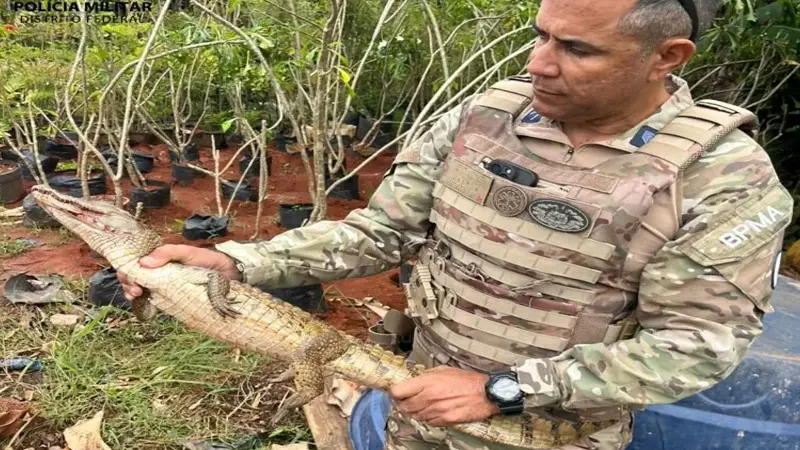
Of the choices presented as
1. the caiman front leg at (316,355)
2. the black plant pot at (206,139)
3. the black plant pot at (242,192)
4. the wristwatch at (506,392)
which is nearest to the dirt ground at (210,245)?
the black plant pot at (242,192)

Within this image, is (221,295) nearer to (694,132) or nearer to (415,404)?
(415,404)

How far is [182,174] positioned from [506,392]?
6.55 metres

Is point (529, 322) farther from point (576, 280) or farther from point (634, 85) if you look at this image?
point (634, 85)

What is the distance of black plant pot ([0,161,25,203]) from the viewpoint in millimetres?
6789

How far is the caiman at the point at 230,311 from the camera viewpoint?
221 cm

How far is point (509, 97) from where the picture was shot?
1.96m

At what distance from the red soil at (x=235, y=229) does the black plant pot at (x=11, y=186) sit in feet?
0.28

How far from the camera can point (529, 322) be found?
5.98 ft

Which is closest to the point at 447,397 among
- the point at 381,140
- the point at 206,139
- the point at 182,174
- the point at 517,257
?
the point at 517,257

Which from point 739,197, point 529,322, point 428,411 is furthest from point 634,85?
point 428,411

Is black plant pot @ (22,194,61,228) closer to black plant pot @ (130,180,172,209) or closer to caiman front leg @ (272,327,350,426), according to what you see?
black plant pot @ (130,180,172,209)

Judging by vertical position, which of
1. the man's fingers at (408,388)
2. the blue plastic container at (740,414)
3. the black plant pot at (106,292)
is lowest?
the black plant pot at (106,292)

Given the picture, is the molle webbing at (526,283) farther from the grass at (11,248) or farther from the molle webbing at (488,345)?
the grass at (11,248)

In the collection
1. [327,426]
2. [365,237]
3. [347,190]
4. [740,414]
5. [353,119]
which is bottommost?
[353,119]
